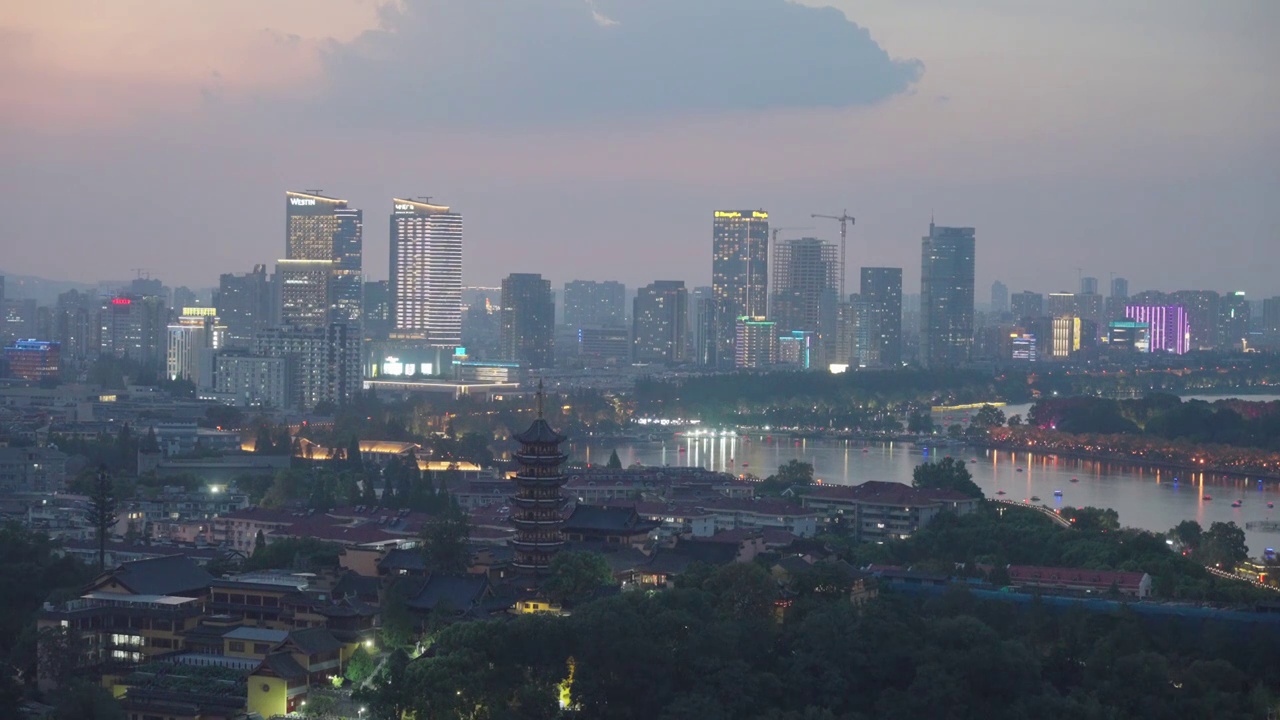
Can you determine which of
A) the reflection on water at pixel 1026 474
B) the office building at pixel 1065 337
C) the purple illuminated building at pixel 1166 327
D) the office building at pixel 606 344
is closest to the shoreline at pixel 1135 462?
the reflection on water at pixel 1026 474

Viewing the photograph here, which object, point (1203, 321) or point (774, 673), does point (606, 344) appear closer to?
point (1203, 321)

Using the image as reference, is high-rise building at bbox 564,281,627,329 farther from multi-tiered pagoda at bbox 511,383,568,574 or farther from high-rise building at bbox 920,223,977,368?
multi-tiered pagoda at bbox 511,383,568,574

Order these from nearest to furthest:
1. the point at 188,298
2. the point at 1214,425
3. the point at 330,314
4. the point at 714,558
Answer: the point at 714,558 → the point at 1214,425 → the point at 330,314 → the point at 188,298

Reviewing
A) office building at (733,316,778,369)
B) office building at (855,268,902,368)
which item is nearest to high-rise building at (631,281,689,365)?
office building at (733,316,778,369)

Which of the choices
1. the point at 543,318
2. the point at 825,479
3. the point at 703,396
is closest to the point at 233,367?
the point at 703,396

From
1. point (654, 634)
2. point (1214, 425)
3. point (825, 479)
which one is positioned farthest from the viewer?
point (1214, 425)

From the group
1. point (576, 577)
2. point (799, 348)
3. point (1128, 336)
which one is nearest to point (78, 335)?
point (799, 348)

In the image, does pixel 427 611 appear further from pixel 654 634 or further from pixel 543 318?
pixel 543 318
